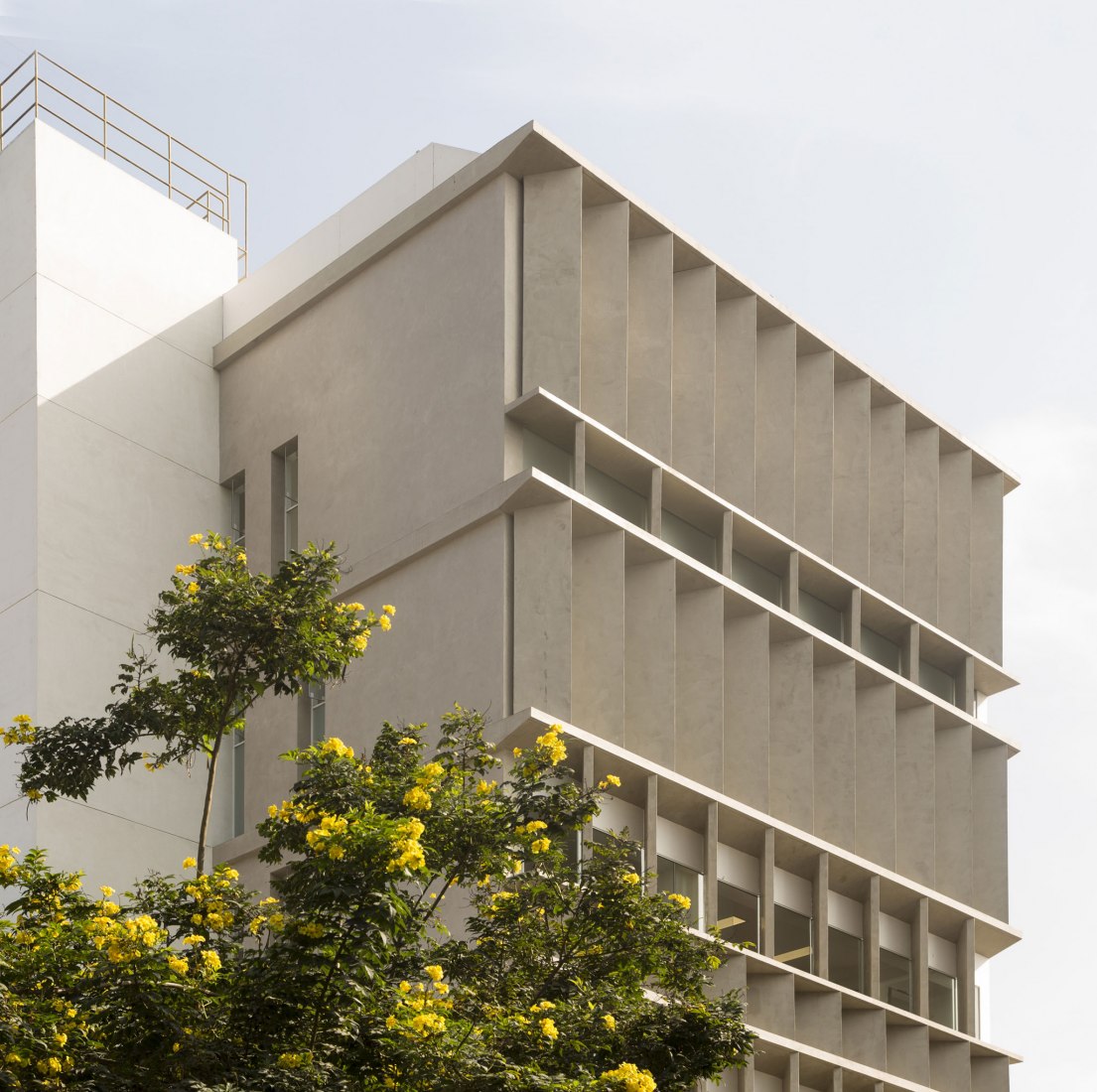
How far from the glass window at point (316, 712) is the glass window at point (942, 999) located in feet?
40.1

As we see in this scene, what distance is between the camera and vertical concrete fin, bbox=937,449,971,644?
42.0 metres

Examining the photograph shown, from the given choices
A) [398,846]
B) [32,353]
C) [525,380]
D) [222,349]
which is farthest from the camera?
[222,349]

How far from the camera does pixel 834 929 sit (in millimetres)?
36688

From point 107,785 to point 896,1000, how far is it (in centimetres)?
1440

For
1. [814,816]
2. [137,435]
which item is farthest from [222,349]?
[814,816]

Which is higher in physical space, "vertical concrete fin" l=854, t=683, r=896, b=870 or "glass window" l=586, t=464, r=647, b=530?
"glass window" l=586, t=464, r=647, b=530

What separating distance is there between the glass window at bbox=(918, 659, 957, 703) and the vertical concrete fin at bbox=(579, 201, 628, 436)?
10.1m

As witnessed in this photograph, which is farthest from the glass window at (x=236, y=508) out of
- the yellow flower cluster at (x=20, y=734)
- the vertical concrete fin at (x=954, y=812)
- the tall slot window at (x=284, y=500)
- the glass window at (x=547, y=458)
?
the yellow flower cluster at (x=20, y=734)

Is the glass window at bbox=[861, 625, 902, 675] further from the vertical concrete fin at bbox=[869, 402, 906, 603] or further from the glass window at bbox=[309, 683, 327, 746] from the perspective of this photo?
the glass window at bbox=[309, 683, 327, 746]

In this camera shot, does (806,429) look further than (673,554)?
Yes

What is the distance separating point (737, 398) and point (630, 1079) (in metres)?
21.9

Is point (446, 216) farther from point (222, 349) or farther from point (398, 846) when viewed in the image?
point (398, 846)

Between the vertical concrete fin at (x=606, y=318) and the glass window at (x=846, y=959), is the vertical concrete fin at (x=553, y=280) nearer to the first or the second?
the vertical concrete fin at (x=606, y=318)

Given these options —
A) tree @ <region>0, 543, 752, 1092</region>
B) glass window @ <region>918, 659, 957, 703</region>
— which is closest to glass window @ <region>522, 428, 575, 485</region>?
glass window @ <region>918, 659, 957, 703</region>
